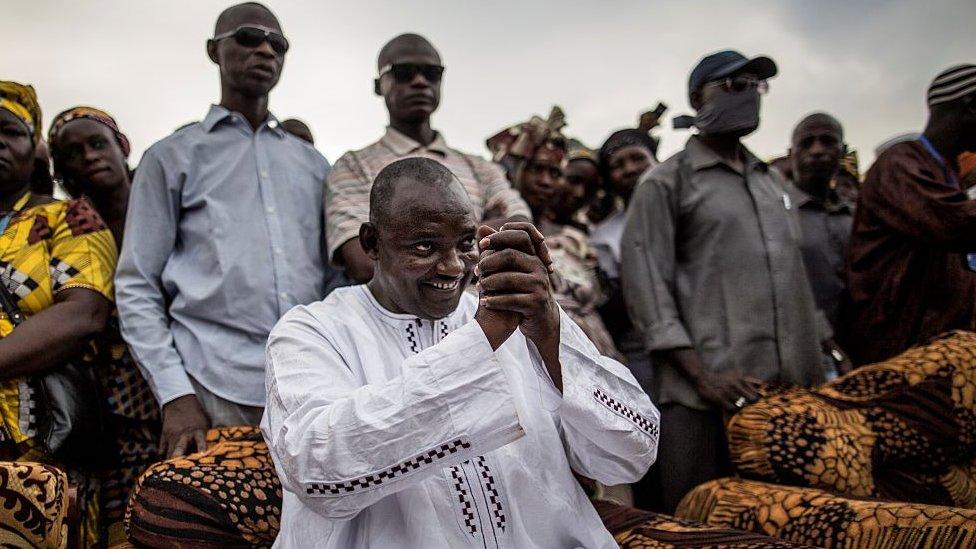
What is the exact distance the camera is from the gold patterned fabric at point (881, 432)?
10.1ft

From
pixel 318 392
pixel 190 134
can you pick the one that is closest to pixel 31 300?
pixel 190 134

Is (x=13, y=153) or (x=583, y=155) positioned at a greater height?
(x=583, y=155)

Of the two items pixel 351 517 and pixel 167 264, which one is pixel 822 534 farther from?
pixel 167 264

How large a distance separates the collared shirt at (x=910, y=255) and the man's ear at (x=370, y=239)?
3.01 metres

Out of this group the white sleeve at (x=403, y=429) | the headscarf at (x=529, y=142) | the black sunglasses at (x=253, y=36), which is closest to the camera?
the white sleeve at (x=403, y=429)

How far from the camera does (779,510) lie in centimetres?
281

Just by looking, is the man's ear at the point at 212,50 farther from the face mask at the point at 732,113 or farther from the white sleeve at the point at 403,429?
the face mask at the point at 732,113

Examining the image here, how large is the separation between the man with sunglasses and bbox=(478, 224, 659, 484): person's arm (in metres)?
1.39

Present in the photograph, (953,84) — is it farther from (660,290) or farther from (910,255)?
(660,290)

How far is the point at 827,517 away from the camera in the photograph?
8.60ft

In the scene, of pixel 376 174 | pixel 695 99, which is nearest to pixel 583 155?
pixel 695 99

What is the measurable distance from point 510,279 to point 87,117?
286 cm

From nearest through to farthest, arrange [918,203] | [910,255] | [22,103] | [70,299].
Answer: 1. [70,299]
2. [22,103]
3. [918,203]
4. [910,255]

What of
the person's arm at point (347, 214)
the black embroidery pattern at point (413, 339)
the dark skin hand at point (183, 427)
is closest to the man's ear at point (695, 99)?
the person's arm at point (347, 214)
